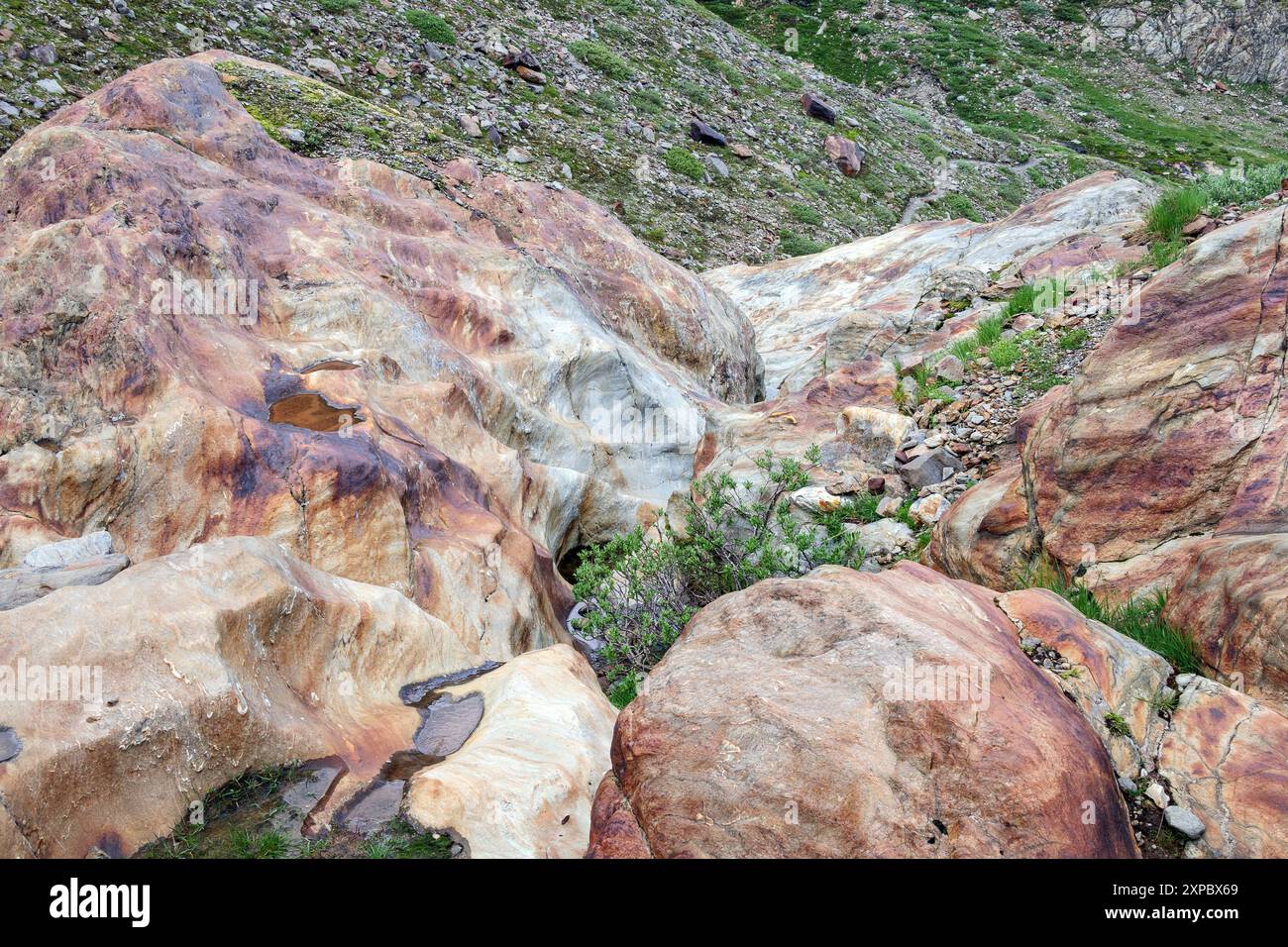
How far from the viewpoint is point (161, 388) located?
29.9ft

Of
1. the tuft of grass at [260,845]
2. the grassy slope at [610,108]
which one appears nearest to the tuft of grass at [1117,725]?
the tuft of grass at [260,845]

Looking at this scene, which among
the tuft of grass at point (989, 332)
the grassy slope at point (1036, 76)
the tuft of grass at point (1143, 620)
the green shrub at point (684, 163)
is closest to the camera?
the tuft of grass at point (1143, 620)

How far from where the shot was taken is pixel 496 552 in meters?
Result: 10.4

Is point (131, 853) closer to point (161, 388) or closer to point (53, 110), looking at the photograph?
Result: point (161, 388)

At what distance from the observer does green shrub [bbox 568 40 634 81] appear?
136 feet

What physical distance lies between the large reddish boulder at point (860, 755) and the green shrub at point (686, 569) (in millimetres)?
3470

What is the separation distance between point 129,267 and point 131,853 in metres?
7.56

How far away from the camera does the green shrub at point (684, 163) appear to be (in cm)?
3794

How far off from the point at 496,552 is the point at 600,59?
1499 inches

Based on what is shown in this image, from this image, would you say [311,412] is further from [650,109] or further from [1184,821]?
[650,109]

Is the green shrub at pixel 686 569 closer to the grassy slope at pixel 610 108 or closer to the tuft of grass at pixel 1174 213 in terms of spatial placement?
the tuft of grass at pixel 1174 213

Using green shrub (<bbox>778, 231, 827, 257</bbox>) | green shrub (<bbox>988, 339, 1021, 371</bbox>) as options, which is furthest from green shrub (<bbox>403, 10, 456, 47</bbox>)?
green shrub (<bbox>988, 339, 1021, 371</bbox>)

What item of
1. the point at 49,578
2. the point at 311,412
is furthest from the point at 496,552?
the point at 49,578

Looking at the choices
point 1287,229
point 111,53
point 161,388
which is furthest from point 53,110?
point 1287,229
